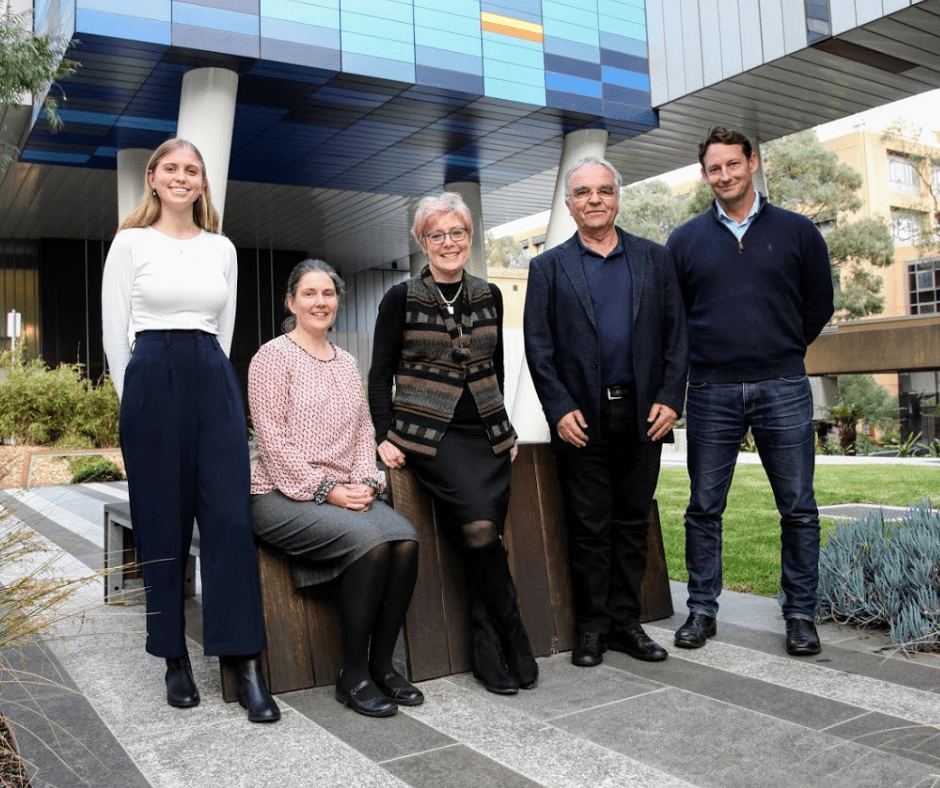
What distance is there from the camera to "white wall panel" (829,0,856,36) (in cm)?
1202

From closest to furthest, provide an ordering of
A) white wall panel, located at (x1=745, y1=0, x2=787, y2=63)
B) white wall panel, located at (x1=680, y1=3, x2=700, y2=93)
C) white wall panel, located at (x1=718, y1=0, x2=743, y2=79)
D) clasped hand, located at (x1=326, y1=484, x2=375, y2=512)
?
clasped hand, located at (x1=326, y1=484, x2=375, y2=512), white wall panel, located at (x1=745, y1=0, x2=787, y2=63), white wall panel, located at (x1=718, y1=0, x2=743, y2=79), white wall panel, located at (x1=680, y1=3, x2=700, y2=93)

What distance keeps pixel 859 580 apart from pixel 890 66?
11628 millimetres

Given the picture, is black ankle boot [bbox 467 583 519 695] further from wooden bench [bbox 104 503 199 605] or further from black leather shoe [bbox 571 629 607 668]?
wooden bench [bbox 104 503 199 605]

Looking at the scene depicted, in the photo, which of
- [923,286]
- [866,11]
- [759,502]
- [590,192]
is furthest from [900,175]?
[590,192]

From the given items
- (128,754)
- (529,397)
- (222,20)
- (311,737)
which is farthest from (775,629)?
(529,397)

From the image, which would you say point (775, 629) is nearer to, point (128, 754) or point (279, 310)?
point (128, 754)

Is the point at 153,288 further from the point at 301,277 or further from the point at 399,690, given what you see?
the point at 399,690

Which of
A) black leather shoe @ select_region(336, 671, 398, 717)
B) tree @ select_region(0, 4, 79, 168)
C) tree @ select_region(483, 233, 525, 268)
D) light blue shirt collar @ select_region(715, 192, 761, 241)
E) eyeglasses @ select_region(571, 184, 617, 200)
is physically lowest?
black leather shoe @ select_region(336, 671, 398, 717)

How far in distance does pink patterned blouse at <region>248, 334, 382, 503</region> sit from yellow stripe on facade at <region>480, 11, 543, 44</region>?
11347 mm

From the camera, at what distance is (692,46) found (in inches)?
575

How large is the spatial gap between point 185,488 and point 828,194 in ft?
103

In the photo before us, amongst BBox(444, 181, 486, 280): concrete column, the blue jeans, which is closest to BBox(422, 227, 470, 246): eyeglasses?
the blue jeans

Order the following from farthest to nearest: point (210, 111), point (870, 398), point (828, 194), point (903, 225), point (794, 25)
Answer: point (903, 225), point (870, 398), point (828, 194), point (794, 25), point (210, 111)

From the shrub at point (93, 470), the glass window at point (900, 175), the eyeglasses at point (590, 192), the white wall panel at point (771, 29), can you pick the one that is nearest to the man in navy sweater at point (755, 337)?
the eyeglasses at point (590, 192)
